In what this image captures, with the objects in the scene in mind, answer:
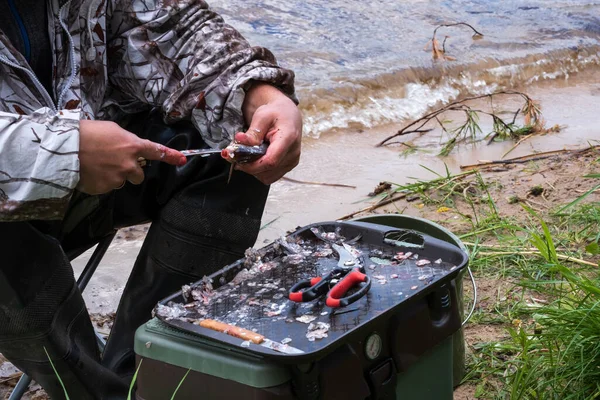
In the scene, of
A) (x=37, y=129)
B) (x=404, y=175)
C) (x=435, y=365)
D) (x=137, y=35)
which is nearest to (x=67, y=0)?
(x=137, y=35)

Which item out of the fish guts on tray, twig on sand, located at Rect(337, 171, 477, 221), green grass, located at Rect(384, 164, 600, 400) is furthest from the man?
twig on sand, located at Rect(337, 171, 477, 221)

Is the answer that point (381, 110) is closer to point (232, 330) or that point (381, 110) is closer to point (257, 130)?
point (257, 130)

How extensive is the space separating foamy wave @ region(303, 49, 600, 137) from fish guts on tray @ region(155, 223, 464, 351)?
3.12 m

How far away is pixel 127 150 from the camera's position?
5.09 ft

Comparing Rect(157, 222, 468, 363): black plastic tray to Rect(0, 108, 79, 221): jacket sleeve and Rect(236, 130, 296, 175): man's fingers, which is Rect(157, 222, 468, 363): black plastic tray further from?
Rect(0, 108, 79, 221): jacket sleeve

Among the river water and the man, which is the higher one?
the man

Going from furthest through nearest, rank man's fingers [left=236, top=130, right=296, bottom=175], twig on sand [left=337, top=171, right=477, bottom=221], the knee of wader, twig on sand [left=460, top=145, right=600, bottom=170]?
twig on sand [left=460, top=145, right=600, bottom=170]
twig on sand [left=337, top=171, right=477, bottom=221]
the knee of wader
man's fingers [left=236, top=130, right=296, bottom=175]

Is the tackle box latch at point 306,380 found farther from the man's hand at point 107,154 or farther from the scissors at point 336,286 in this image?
the man's hand at point 107,154

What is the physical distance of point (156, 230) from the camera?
1957 mm

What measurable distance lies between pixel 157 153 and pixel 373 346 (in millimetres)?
537

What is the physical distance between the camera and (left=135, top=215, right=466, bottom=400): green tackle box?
1.32m

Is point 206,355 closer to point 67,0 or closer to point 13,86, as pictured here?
point 13,86

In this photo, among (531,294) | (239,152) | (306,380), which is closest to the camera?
(306,380)

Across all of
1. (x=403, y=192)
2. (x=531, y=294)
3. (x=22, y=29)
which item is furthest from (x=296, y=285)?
(x=403, y=192)
